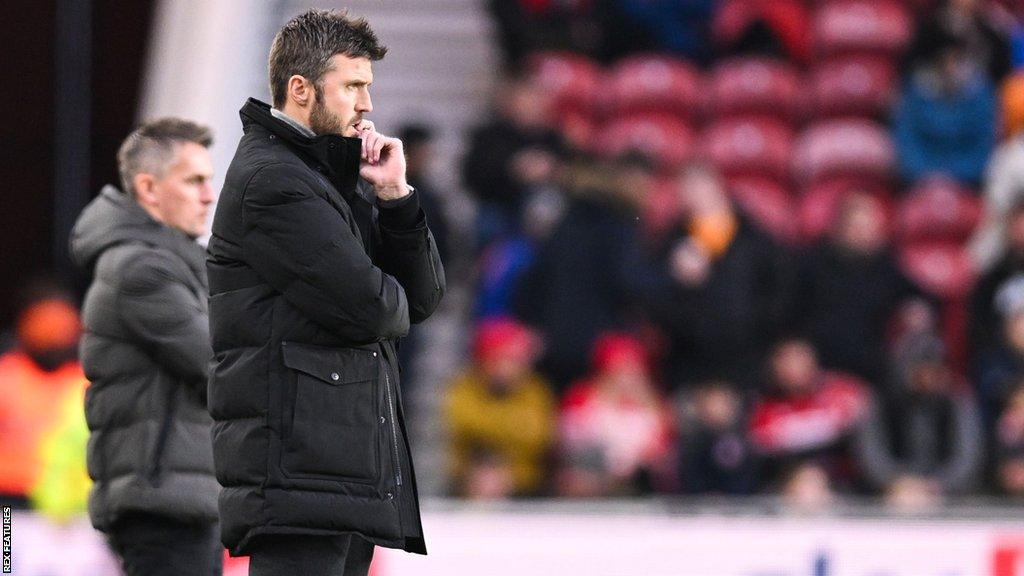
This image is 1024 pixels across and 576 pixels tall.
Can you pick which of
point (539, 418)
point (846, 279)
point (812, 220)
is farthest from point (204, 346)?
point (812, 220)

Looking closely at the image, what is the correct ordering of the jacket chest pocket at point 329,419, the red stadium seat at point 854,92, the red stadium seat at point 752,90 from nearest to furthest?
the jacket chest pocket at point 329,419
the red stadium seat at point 752,90
the red stadium seat at point 854,92

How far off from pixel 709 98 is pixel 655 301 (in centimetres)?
166

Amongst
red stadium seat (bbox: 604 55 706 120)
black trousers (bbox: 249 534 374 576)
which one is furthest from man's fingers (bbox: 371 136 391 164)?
red stadium seat (bbox: 604 55 706 120)

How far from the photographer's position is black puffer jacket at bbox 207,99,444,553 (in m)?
3.75

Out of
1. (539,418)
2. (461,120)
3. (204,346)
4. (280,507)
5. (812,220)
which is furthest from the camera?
(461,120)

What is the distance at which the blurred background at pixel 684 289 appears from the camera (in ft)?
25.0

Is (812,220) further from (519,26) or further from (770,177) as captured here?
(519,26)

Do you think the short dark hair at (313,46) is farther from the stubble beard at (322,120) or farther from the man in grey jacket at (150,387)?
the man in grey jacket at (150,387)

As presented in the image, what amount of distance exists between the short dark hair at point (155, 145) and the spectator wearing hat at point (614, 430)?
12.9ft

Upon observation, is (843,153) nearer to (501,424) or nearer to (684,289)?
(684,289)

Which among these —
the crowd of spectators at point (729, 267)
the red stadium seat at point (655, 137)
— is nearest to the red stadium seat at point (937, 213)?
the crowd of spectators at point (729, 267)

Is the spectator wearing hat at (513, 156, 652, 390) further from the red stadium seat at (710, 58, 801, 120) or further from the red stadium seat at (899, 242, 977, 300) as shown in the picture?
the red stadium seat at (899, 242, 977, 300)

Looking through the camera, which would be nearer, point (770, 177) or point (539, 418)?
point (539, 418)

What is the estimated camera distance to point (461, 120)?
10734 mm
